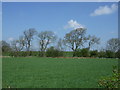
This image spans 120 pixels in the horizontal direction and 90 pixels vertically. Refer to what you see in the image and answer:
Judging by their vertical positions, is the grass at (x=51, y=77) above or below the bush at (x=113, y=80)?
below

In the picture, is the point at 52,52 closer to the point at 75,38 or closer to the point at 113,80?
the point at 75,38

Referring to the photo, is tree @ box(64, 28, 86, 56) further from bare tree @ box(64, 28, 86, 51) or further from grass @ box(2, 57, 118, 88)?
grass @ box(2, 57, 118, 88)

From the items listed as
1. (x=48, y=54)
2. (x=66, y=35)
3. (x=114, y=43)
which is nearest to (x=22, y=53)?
(x=48, y=54)

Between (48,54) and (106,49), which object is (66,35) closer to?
(48,54)

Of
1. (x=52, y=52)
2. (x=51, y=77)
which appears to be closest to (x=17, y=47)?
(x=52, y=52)

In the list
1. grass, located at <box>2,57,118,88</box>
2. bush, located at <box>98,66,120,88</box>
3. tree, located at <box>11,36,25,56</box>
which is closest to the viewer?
bush, located at <box>98,66,120,88</box>

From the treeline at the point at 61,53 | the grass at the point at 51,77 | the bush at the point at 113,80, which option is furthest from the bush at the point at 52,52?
the bush at the point at 113,80

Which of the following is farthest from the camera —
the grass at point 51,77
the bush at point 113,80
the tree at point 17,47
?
the tree at point 17,47

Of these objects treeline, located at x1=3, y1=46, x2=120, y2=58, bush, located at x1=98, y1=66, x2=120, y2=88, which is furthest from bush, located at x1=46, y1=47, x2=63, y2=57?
bush, located at x1=98, y1=66, x2=120, y2=88

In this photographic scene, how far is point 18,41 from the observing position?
39.3 meters

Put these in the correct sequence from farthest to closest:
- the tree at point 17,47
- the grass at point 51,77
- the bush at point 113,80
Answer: the tree at point 17,47, the grass at point 51,77, the bush at point 113,80

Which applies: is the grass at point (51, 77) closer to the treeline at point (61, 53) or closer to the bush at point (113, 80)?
the bush at point (113, 80)

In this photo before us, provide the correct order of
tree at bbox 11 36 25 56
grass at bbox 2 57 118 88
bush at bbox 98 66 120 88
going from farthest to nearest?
tree at bbox 11 36 25 56
grass at bbox 2 57 118 88
bush at bbox 98 66 120 88

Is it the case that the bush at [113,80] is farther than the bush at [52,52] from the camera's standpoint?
No
